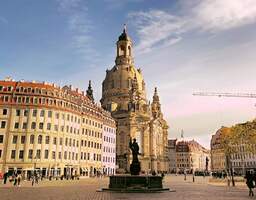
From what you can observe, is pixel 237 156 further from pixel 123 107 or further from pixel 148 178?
pixel 148 178

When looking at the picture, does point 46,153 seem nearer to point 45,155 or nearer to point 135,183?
point 45,155

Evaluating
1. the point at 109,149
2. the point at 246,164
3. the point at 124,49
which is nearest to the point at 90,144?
the point at 109,149

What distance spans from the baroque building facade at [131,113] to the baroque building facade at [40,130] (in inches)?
1845

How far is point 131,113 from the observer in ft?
472

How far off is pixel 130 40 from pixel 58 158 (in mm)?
106305

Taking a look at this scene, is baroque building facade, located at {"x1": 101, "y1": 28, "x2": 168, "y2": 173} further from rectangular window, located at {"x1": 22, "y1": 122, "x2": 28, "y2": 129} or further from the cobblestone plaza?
the cobblestone plaza

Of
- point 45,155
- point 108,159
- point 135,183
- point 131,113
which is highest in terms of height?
point 131,113

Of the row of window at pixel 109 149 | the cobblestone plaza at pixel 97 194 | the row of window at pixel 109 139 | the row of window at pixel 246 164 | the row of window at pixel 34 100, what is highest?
the row of window at pixel 34 100

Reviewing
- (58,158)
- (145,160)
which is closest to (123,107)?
(145,160)

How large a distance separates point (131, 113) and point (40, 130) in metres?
71.2

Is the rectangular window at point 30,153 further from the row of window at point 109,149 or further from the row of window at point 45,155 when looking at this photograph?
the row of window at point 109,149

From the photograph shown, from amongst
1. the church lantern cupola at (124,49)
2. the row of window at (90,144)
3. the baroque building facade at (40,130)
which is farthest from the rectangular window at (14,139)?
the church lantern cupola at (124,49)

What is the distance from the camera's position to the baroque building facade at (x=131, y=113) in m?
141

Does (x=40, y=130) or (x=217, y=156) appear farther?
(x=217, y=156)
